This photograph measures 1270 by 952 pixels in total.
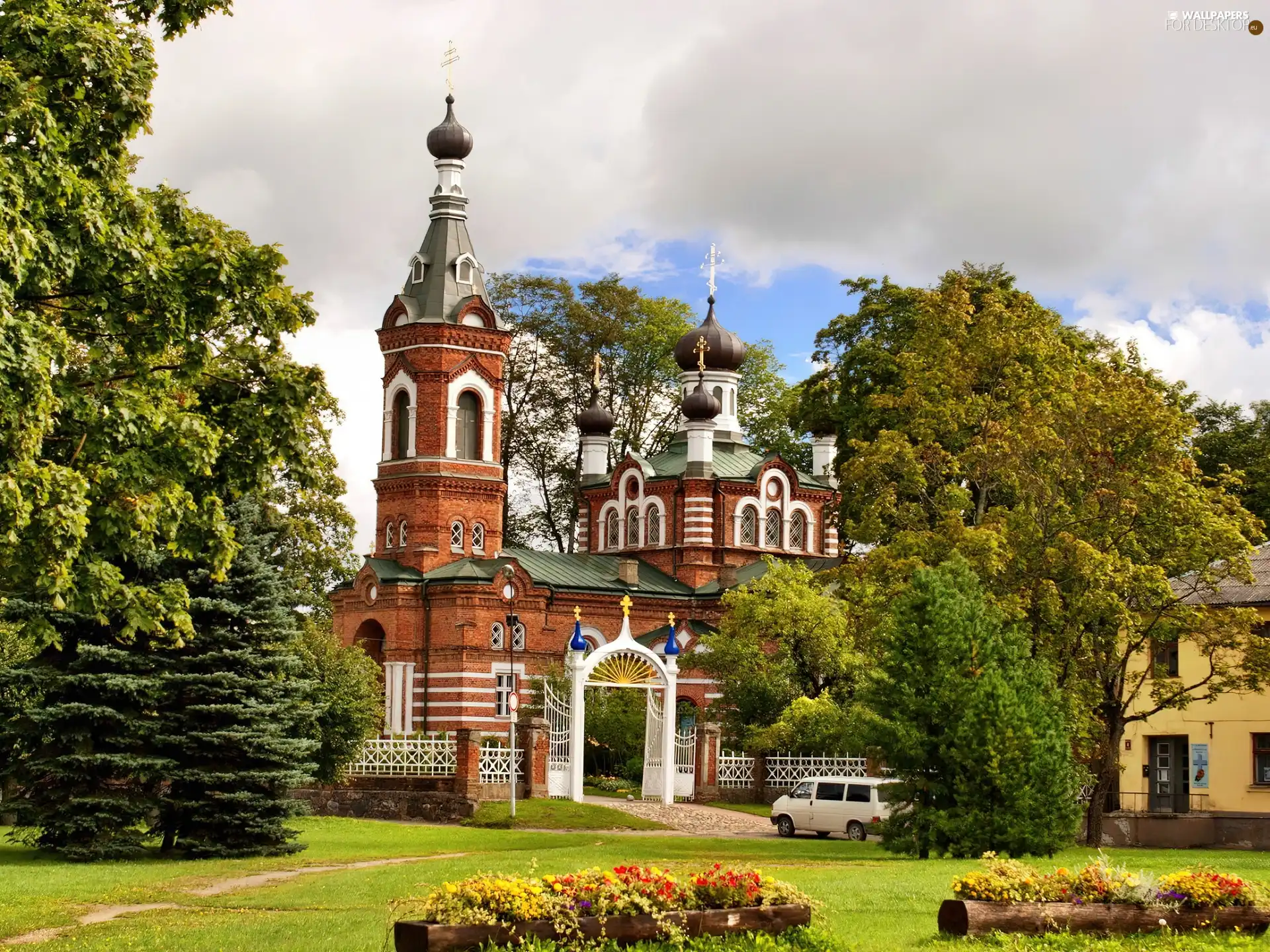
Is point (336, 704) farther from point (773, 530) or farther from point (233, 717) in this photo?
point (773, 530)

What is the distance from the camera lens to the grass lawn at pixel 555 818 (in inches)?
1330

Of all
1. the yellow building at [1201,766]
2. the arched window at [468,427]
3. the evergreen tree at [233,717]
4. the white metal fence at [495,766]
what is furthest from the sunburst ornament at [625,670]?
the evergreen tree at [233,717]

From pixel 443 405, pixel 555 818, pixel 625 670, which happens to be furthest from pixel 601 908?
pixel 443 405

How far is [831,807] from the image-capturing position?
3244 centimetres

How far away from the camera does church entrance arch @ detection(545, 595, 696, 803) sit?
126 ft

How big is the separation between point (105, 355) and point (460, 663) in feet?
101

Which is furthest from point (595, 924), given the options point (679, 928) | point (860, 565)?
point (860, 565)

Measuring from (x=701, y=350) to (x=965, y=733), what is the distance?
32868mm

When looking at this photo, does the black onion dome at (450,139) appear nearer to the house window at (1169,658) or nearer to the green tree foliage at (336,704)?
the green tree foliage at (336,704)

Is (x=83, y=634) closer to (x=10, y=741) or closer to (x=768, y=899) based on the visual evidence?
(x=10, y=741)

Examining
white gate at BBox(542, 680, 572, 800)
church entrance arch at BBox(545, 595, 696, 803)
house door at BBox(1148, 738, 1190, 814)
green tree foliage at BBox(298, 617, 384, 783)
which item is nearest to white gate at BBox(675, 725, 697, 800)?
church entrance arch at BBox(545, 595, 696, 803)

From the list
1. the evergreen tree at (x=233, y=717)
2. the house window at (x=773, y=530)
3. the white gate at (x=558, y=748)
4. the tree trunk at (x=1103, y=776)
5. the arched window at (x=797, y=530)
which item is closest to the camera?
the evergreen tree at (x=233, y=717)

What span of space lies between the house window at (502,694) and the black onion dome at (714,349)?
13.7 meters

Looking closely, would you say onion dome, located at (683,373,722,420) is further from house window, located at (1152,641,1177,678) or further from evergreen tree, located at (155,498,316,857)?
evergreen tree, located at (155,498,316,857)
